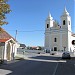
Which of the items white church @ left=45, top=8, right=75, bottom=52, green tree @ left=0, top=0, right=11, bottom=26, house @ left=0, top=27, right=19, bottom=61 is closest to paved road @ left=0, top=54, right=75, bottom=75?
green tree @ left=0, top=0, right=11, bottom=26

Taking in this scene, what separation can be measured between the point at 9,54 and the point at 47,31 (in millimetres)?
74735

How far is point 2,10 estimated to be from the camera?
58.8 feet

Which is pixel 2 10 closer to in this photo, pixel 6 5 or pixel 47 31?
pixel 6 5

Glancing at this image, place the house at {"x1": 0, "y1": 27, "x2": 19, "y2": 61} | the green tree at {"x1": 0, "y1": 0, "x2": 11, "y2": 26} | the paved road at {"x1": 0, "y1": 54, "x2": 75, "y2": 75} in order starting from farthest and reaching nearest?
1. the house at {"x1": 0, "y1": 27, "x2": 19, "y2": 61}
2. the paved road at {"x1": 0, "y1": 54, "x2": 75, "y2": 75}
3. the green tree at {"x1": 0, "y1": 0, "x2": 11, "y2": 26}

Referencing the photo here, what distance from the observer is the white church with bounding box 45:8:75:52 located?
109 meters

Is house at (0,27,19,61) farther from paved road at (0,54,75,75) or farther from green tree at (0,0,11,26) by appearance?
green tree at (0,0,11,26)

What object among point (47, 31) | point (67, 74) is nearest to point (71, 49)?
point (47, 31)

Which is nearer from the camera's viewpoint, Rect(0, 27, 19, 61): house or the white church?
Rect(0, 27, 19, 61): house

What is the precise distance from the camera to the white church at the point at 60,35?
109 m

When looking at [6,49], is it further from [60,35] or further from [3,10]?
[60,35]

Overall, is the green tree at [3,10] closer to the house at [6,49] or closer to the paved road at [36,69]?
the paved road at [36,69]

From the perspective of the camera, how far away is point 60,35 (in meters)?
112

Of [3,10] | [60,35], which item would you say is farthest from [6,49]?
[60,35]

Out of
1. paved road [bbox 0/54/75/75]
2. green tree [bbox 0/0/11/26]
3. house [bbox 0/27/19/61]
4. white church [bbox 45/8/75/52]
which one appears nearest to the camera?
green tree [bbox 0/0/11/26]
